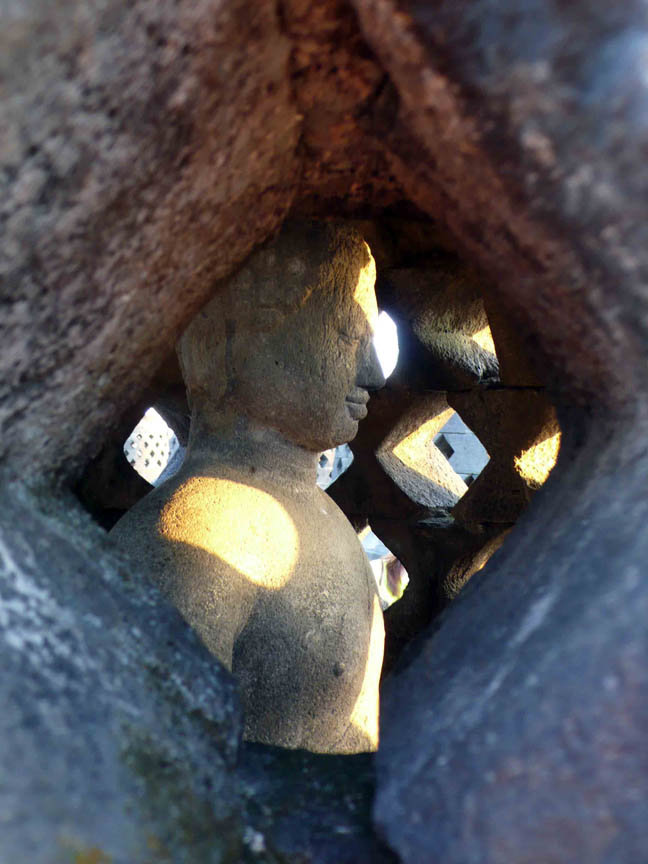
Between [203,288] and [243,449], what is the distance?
1.86ft

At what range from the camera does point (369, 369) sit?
1440 mm

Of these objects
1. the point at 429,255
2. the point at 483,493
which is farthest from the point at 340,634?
the point at 429,255

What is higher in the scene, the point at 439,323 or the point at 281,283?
the point at 281,283

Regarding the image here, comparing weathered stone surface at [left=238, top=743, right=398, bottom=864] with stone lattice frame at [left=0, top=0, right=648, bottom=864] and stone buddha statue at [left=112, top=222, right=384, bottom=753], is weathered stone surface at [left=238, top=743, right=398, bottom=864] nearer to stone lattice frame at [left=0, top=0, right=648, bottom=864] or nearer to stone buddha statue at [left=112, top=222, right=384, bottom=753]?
stone lattice frame at [left=0, top=0, right=648, bottom=864]

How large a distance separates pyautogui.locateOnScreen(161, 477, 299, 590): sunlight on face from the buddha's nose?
26cm

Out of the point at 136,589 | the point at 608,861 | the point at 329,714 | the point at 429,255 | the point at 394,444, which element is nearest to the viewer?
the point at 608,861

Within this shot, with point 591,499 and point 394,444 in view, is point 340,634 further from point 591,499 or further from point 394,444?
point 394,444

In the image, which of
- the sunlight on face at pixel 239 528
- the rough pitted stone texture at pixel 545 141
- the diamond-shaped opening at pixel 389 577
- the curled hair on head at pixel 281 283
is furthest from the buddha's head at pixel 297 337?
the diamond-shaped opening at pixel 389 577

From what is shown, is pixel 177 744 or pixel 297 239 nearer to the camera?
pixel 177 744

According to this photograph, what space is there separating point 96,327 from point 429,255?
1431 mm

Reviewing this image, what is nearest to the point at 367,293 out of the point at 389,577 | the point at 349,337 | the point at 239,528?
the point at 349,337

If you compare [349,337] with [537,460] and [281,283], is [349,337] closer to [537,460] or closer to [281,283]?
[281,283]

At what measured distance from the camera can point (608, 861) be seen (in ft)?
1.75

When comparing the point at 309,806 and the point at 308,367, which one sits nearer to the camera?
the point at 309,806
